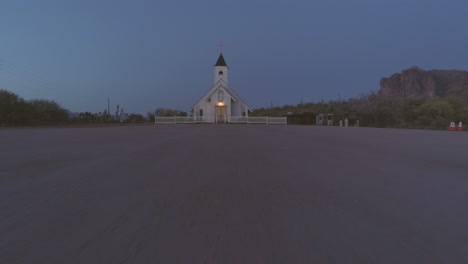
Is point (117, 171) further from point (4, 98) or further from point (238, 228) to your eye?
point (4, 98)

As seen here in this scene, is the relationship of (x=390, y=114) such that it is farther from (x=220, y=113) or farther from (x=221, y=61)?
(x=221, y=61)

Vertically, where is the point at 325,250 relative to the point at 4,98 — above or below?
below

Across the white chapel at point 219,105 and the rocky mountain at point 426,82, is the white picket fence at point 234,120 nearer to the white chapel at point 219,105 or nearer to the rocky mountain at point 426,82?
the white chapel at point 219,105

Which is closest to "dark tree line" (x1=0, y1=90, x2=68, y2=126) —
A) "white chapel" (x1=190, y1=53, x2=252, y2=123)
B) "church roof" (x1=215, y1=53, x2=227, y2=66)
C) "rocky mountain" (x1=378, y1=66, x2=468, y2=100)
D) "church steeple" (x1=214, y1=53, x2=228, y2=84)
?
"white chapel" (x1=190, y1=53, x2=252, y2=123)

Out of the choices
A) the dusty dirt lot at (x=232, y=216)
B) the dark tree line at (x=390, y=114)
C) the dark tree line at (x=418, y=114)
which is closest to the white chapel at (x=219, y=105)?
the dark tree line at (x=390, y=114)

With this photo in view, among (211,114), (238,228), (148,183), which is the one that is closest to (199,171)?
(148,183)

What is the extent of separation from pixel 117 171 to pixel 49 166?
1340 millimetres

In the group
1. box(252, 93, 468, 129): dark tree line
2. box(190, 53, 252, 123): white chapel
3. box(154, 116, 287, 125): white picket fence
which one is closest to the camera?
box(252, 93, 468, 129): dark tree line

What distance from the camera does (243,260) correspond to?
1583 mm

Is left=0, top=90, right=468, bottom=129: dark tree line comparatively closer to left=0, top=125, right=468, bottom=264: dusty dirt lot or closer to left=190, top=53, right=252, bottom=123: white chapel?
left=190, top=53, right=252, bottom=123: white chapel

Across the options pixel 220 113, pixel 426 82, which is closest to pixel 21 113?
pixel 220 113

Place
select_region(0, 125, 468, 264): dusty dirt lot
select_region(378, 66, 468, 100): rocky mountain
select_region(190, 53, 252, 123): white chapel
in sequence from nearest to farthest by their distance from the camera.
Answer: select_region(0, 125, 468, 264): dusty dirt lot < select_region(190, 53, 252, 123): white chapel < select_region(378, 66, 468, 100): rocky mountain

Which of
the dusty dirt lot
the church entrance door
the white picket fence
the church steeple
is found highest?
the church steeple

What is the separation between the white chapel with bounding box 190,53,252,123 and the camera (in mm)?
35781
